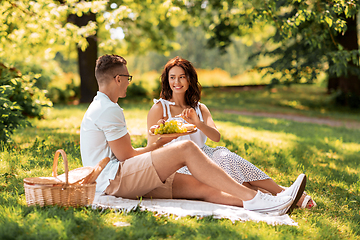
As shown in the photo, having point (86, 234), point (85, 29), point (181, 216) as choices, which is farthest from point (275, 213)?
point (85, 29)

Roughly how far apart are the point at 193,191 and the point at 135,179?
74 cm

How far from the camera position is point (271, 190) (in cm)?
421

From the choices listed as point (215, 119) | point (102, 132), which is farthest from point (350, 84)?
point (102, 132)

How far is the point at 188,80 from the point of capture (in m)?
4.61

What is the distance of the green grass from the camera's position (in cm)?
297

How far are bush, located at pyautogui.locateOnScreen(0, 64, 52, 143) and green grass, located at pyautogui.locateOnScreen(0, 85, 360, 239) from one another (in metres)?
0.32

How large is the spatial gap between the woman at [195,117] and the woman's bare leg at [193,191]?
0.41 feet

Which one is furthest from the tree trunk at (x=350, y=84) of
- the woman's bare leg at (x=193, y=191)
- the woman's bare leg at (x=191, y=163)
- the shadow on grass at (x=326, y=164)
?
the woman's bare leg at (x=191, y=163)

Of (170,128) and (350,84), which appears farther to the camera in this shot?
(350,84)

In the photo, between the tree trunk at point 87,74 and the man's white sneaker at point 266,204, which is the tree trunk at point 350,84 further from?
the man's white sneaker at point 266,204

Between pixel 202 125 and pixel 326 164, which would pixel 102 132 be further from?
pixel 326 164

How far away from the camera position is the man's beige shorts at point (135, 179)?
11.3 ft

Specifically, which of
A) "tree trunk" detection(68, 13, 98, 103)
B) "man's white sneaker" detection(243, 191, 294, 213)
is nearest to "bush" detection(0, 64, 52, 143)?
"man's white sneaker" detection(243, 191, 294, 213)

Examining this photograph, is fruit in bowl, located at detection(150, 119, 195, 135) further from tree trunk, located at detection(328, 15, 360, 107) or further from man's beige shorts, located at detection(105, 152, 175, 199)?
tree trunk, located at detection(328, 15, 360, 107)
